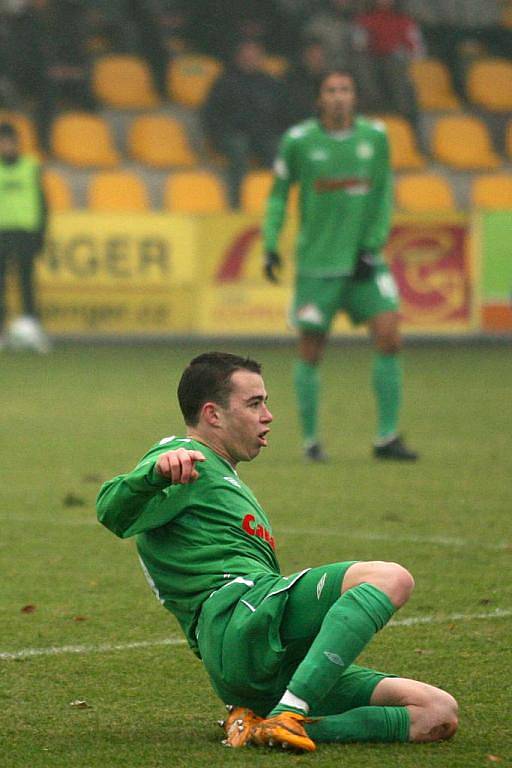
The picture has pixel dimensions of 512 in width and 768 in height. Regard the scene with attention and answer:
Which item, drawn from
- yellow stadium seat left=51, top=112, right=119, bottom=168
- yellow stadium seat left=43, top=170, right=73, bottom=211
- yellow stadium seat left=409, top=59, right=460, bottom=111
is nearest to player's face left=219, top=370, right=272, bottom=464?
yellow stadium seat left=43, top=170, right=73, bottom=211

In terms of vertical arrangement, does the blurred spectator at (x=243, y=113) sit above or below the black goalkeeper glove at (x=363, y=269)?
below

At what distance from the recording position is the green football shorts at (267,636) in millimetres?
3799

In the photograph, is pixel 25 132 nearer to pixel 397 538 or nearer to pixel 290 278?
pixel 290 278

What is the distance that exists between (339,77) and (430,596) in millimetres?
4338

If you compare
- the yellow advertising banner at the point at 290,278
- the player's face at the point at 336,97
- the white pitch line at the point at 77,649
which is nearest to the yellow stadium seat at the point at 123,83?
the yellow advertising banner at the point at 290,278

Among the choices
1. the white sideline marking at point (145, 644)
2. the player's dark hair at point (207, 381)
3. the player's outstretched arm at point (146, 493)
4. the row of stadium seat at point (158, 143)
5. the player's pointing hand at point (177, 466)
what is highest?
the player's dark hair at point (207, 381)

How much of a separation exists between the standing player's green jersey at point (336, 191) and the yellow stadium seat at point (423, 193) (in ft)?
34.5

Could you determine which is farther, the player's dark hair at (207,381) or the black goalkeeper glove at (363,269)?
the black goalkeeper glove at (363,269)

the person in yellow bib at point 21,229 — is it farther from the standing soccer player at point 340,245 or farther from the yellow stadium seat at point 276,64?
the standing soccer player at point 340,245

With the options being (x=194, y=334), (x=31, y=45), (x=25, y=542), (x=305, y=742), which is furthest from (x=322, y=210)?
(x=31, y=45)

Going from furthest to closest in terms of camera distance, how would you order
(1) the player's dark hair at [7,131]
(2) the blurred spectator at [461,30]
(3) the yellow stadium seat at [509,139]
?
(2) the blurred spectator at [461,30]
(3) the yellow stadium seat at [509,139]
(1) the player's dark hair at [7,131]

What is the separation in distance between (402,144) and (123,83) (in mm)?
3654

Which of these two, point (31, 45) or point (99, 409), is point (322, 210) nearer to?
point (99, 409)

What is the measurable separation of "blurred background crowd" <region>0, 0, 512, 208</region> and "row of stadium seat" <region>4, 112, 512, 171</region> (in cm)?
2
